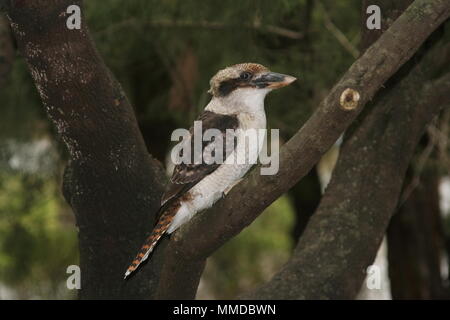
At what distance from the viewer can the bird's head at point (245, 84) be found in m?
3.63

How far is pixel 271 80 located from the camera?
11.8 ft

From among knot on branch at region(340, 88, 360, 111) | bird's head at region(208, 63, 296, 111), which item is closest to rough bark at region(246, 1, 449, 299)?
bird's head at region(208, 63, 296, 111)

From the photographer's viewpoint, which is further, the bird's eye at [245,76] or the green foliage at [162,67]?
the green foliage at [162,67]

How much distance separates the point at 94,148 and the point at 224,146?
0.73m

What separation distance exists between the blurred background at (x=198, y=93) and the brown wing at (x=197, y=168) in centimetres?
184

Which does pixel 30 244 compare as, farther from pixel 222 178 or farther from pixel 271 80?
pixel 271 80

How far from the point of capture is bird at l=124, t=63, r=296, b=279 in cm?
366

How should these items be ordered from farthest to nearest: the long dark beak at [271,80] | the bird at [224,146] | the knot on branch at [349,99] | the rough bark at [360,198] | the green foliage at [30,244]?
the green foliage at [30,244]
the rough bark at [360,198]
the bird at [224,146]
the long dark beak at [271,80]
the knot on branch at [349,99]

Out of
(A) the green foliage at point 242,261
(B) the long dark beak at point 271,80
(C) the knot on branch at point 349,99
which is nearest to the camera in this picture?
(C) the knot on branch at point 349,99

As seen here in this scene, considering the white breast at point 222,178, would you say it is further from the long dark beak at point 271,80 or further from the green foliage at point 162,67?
the green foliage at point 162,67

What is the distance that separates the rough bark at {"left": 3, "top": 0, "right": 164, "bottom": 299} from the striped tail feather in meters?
0.55

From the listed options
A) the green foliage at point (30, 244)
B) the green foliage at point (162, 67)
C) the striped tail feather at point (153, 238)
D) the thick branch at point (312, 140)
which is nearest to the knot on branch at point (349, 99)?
the thick branch at point (312, 140)

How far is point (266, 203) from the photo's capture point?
10.9ft

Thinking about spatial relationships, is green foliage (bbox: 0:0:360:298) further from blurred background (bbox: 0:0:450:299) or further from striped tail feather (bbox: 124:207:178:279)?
striped tail feather (bbox: 124:207:178:279)
